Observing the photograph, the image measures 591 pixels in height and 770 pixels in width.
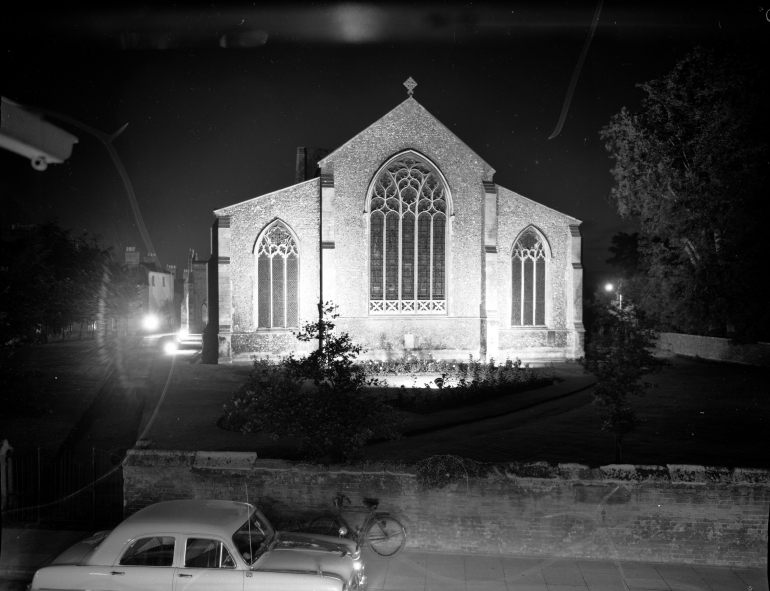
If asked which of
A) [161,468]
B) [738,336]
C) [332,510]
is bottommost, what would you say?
[332,510]

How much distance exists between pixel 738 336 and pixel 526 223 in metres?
10.3

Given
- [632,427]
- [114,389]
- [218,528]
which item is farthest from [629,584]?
[114,389]

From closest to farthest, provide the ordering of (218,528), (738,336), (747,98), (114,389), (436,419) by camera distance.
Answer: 1. (218,528)
2. (436,419)
3. (114,389)
4. (747,98)
5. (738,336)

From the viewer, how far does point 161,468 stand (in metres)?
8.47

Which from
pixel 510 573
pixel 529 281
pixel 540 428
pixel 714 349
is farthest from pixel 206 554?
pixel 714 349

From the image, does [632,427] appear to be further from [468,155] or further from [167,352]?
[167,352]

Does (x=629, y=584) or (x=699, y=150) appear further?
(x=699, y=150)

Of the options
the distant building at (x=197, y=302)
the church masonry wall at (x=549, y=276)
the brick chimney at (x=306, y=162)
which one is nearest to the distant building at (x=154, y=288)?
the distant building at (x=197, y=302)

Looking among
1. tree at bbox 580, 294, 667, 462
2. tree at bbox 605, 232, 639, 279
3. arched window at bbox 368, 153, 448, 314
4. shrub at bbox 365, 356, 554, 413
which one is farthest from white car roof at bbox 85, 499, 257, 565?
tree at bbox 605, 232, 639, 279

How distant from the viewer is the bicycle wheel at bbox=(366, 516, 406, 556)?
8.10m

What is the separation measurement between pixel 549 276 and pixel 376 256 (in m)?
8.45

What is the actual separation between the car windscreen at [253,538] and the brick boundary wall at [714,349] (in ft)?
62.3

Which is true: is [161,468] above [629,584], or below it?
above

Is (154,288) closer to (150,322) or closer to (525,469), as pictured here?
(150,322)
